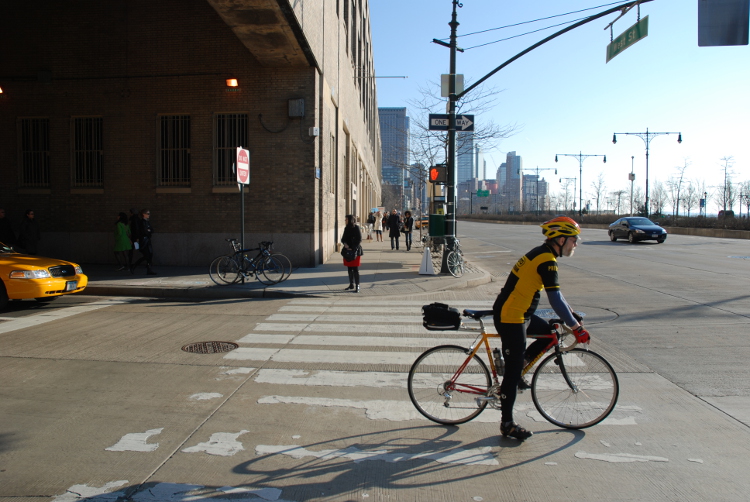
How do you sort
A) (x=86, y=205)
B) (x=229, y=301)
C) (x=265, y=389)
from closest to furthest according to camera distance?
(x=265, y=389) → (x=229, y=301) → (x=86, y=205)

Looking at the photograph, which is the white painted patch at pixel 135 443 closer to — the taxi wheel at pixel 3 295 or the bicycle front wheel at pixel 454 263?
the taxi wheel at pixel 3 295

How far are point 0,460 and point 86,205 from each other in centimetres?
1493

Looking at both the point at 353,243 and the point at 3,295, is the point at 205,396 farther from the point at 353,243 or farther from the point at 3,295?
the point at 353,243

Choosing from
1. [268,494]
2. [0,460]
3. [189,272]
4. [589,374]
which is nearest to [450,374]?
[589,374]

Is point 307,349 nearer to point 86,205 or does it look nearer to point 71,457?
point 71,457


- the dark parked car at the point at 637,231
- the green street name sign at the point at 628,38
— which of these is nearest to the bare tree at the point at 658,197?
the dark parked car at the point at 637,231

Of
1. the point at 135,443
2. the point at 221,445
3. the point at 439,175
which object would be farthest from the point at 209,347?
the point at 439,175

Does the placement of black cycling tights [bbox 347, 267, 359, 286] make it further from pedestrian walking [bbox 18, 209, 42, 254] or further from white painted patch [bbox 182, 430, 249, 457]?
pedestrian walking [bbox 18, 209, 42, 254]

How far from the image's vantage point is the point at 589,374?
4.47 m

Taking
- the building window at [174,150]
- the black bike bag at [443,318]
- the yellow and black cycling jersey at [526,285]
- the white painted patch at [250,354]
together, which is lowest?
the white painted patch at [250,354]

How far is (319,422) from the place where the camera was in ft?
15.6

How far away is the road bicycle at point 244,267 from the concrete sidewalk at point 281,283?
9.5 inches

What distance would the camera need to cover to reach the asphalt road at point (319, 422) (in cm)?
367

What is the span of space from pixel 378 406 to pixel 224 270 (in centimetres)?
895
